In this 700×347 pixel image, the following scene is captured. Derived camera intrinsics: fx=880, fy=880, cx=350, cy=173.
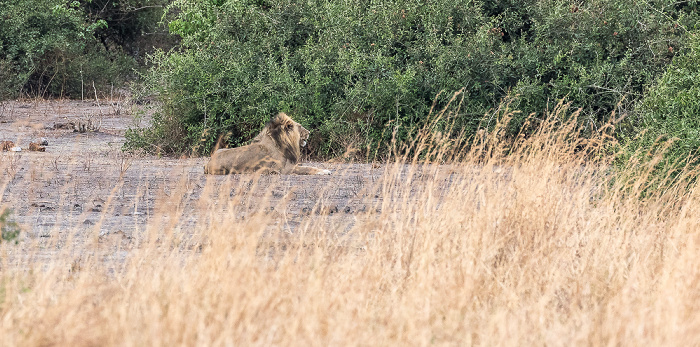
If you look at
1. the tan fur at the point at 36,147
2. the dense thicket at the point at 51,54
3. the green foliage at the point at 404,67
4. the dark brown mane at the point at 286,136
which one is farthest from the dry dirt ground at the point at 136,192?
the dense thicket at the point at 51,54

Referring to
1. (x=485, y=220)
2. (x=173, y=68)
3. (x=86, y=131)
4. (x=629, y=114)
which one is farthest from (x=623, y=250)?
(x=86, y=131)

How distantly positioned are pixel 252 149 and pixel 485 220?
5752 millimetres

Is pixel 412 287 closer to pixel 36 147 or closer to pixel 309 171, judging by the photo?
pixel 309 171

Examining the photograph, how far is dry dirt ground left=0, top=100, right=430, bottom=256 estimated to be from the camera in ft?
23.0

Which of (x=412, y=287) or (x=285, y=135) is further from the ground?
(x=412, y=287)

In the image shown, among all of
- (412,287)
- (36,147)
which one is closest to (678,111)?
(412,287)

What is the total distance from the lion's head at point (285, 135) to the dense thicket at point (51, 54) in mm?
12149

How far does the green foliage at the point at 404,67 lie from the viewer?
1295 centimetres

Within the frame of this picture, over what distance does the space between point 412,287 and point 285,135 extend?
265 inches

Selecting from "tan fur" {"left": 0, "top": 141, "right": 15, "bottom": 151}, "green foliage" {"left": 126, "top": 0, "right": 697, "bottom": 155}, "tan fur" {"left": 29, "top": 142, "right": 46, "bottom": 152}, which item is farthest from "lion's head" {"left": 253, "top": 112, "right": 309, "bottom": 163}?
"tan fur" {"left": 0, "top": 141, "right": 15, "bottom": 151}

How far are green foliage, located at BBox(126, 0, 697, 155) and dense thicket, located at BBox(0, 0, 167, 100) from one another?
9301mm

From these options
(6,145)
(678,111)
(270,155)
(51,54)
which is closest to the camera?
(678,111)

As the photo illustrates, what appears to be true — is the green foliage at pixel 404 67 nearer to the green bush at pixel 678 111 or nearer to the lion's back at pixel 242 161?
the lion's back at pixel 242 161

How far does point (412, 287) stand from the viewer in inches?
181
